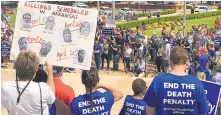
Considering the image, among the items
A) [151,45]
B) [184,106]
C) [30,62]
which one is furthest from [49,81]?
[151,45]

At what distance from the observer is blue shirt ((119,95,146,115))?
5.49 m

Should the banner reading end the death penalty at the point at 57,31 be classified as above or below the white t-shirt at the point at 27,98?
above

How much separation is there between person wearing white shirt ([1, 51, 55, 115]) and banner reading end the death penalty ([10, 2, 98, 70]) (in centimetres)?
204

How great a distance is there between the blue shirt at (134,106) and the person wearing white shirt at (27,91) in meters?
1.50

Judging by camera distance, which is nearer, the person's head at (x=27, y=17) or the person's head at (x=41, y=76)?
the person's head at (x=41, y=76)

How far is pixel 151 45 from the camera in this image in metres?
21.8

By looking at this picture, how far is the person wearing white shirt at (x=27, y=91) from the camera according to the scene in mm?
4156

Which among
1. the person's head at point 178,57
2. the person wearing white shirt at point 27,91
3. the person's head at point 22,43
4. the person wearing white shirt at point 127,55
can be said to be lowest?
the person wearing white shirt at point 127,55

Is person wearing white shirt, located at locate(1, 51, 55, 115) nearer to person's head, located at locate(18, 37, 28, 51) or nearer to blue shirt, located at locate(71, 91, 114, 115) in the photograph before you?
blue shirt, located at locate(71, 91, 114, 115)

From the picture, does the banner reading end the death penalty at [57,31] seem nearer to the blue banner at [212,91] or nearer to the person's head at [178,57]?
the blue banner at [212,91]

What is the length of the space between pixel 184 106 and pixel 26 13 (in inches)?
105

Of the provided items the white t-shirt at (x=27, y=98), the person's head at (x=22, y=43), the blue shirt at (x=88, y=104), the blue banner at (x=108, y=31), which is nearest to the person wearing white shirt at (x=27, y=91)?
the white t-shirt at (x=27, y=98)

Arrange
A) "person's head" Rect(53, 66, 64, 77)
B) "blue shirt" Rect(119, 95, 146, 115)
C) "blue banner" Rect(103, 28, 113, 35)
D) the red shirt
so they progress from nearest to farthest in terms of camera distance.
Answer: the red shirt < "blue shirt" Rect(119, 95, 146, 115) < "person's head" Rect(53, 66, 64, 77) < "blue banner" Rect(103, 28, 113, 35)

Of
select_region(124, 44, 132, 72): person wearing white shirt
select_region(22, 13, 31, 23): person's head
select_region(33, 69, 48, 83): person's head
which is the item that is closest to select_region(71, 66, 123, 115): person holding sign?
select_region(33, 69, 48, 83): person's head
